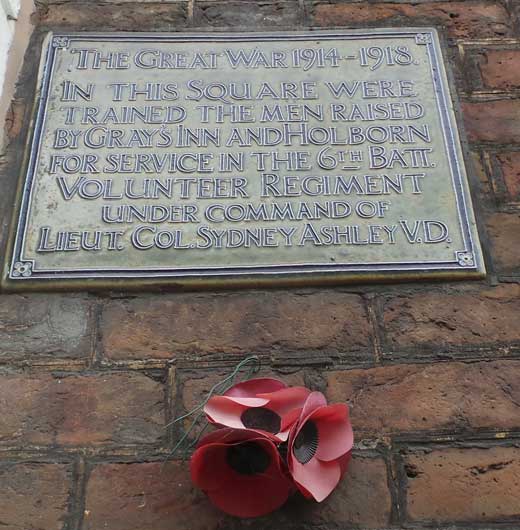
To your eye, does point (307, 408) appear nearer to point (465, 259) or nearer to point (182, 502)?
point (182, 502)

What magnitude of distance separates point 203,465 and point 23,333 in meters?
0.63

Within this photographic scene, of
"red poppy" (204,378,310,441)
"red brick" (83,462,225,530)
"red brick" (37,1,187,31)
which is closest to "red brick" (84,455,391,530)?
"red brick" (83,462,225,530)

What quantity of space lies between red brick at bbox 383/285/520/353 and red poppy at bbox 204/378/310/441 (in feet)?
1.23

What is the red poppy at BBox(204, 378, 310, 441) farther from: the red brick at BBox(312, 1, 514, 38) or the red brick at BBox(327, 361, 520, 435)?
the red brick at BBox(312, 1, 514, 38)

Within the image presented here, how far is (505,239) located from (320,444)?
83 centimetres

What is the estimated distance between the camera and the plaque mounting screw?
205 cm

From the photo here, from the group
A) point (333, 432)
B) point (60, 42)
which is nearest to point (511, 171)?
point (333, 432)

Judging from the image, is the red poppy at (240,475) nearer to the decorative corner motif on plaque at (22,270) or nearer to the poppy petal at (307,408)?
the poppy petal at (307,408)

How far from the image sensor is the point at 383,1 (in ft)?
8.65

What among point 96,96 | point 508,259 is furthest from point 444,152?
point 96,96

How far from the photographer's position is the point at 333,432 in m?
1.66

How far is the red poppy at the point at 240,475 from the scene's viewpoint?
1.60 m

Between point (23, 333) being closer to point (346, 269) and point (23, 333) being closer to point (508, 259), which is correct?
point (346, 269)

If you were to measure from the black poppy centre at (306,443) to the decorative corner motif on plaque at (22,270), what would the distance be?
83 centimetres
